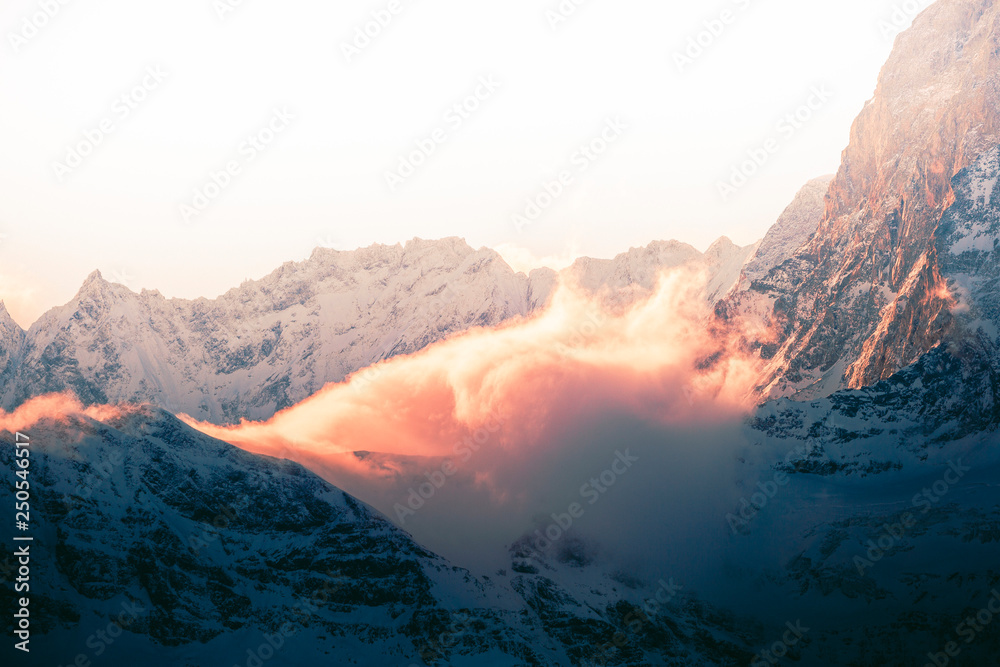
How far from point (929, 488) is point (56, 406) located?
199 m

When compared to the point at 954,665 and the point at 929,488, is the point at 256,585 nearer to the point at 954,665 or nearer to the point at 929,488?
the point at 954,665

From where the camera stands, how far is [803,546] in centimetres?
19312

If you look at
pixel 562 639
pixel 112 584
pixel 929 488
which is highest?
pixel 929 488

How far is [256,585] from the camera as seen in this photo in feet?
529

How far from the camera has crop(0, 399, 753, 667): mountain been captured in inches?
5773

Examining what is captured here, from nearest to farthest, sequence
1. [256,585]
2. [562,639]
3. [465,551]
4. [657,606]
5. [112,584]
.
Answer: [112,584], [256,585], [562,639], [657,606], [465,551]

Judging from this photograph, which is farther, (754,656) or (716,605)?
(716,605)

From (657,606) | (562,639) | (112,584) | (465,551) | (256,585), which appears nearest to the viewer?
(112,584)

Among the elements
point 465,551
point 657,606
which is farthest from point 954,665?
point 465,551

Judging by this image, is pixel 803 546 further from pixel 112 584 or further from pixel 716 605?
pixel 112 584

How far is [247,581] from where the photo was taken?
161 metres

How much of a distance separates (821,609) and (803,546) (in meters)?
20.1

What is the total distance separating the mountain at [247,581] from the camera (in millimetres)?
146625

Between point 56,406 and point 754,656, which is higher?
point 56,406
